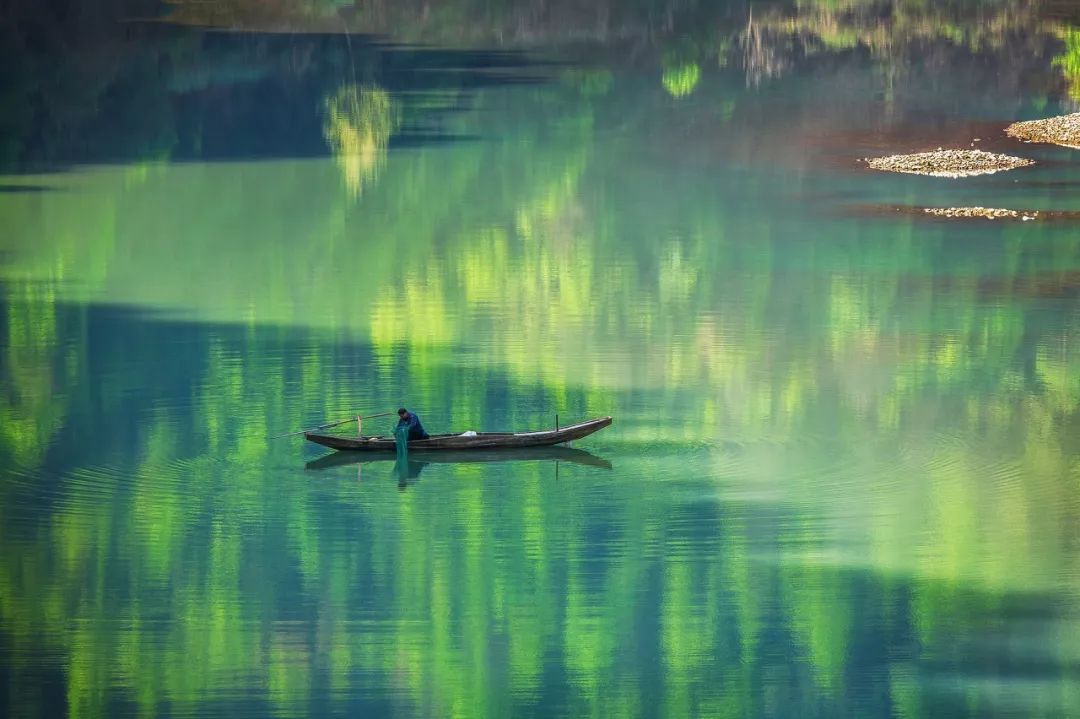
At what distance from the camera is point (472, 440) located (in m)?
22.0

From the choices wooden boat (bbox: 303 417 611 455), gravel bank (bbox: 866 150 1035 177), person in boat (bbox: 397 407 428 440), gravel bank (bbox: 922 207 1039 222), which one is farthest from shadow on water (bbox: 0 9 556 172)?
person in boat (bbox: 397 407 428 440)

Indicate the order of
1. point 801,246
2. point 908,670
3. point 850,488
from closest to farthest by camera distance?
1. point 908,670
2. point 850,488
3. point 801,246

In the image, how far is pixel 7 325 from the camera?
1190 inches

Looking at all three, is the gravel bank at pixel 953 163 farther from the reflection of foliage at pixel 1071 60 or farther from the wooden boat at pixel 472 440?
the wooden boat at pixel 472 440

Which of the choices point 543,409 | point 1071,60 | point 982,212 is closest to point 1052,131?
point 982,212

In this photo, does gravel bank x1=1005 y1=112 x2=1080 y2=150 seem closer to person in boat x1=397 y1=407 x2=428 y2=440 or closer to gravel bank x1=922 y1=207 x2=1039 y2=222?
gravel bank x1=922 y1=207 x2=1039 y2=222

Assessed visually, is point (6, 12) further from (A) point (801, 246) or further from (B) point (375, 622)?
(B) point (375, 622)

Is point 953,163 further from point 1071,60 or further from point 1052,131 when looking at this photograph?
point 1071,60

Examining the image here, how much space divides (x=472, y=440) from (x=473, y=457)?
10.6 inches

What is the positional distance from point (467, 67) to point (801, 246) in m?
26.7

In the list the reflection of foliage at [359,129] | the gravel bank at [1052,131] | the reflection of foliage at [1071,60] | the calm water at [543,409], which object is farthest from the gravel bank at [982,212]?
the reflection of foliage at [1071,60]

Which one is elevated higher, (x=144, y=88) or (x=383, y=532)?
(x=144, y=88)

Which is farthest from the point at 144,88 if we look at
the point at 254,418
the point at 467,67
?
the point at 254,418

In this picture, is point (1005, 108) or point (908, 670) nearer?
point (908, 670)
